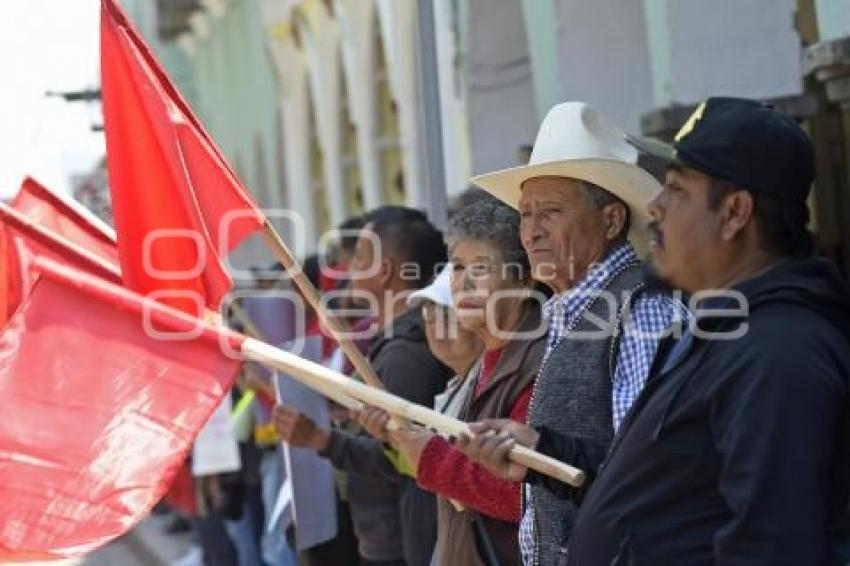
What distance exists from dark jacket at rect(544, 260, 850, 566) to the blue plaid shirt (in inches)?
19.2

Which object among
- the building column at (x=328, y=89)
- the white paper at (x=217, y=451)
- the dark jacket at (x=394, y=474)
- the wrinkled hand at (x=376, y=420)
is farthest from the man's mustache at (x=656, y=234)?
the building column at (x=328, y=89)

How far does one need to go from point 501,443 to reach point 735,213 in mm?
930

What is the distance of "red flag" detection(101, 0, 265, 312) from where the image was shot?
5.85 meters

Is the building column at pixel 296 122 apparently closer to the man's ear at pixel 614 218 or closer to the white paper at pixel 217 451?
the white paper at pixel 217 451

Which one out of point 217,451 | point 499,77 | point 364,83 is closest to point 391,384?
point 217,451

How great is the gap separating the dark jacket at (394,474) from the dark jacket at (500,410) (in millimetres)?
1088

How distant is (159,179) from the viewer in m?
5.95

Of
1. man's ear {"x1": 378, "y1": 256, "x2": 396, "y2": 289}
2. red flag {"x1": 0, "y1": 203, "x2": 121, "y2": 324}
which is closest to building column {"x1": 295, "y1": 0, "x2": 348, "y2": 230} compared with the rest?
man's ear {"x1": 378, "y1": 256, "x2": 396, "y2": 289}

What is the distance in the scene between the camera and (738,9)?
978 centimetres

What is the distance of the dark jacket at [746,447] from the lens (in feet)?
11.7

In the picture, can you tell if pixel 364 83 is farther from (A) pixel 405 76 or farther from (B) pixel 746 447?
(B) pixel 746 447

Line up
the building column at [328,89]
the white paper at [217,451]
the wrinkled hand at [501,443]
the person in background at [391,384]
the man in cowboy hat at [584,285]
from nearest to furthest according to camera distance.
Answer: the wrinkled hand at [501,443] → the man in cowboy hat at [584,285] → the person in background at [391,384] → the white paper at [217,451] → the building column at [328,89]

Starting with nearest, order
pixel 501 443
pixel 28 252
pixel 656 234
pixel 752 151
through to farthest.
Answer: pixel 752 151
pixel 656 234
pixel 501 443
pixel 28 252

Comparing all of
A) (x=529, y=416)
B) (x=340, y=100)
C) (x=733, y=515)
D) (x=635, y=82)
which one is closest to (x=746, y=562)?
(x=733, y=515)
